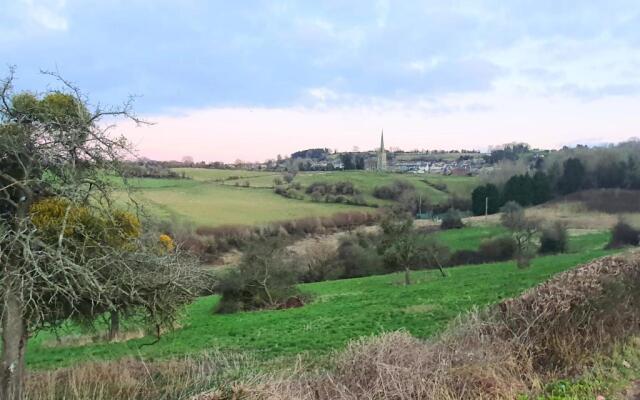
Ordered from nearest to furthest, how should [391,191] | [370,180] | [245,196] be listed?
[245,196] → [391,191] → [370,180]

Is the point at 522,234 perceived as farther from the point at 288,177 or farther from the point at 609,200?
the point at 288,177

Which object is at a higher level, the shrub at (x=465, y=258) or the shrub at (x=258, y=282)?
the shrub at (x=258, y=282)

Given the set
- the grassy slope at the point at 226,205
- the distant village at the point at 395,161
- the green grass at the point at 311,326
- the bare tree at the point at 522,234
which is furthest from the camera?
the distant village at the point at 395,161

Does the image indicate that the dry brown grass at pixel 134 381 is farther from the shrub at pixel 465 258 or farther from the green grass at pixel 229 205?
the green grass at pixel 229 205

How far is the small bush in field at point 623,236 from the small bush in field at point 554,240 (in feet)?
13.4

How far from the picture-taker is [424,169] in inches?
4754

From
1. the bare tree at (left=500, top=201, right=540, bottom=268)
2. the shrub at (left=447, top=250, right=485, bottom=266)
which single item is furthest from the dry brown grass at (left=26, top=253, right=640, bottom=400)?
the shrub at (left=447, top=250, right=485, bottom=266)

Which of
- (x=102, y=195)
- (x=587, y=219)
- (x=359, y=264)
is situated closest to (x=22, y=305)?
(x=102, y=195)

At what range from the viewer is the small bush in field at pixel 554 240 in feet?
174

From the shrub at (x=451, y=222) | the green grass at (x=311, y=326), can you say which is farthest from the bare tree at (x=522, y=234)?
A: the shrub at (x=451, y=222)

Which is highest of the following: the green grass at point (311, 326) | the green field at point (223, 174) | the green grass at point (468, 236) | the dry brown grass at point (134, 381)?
the green field at point (223, 174)

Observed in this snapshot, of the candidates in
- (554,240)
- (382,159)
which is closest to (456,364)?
(554,240)

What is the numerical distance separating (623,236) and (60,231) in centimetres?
5745

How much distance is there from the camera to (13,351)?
6578 millimetres
